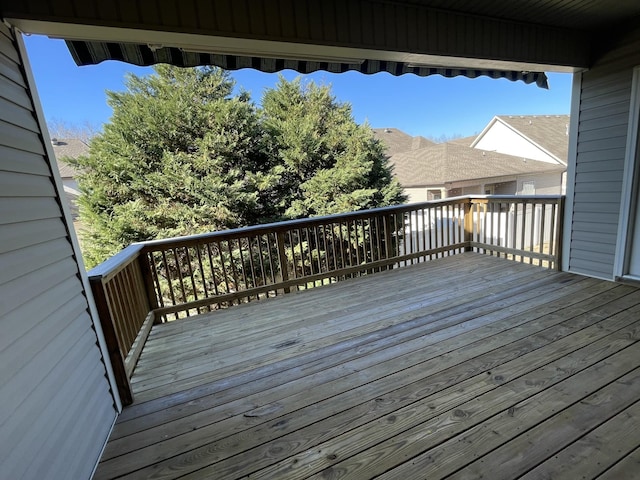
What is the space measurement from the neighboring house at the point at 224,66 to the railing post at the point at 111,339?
0.05m

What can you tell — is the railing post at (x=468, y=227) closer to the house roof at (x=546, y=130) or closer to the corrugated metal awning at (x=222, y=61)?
the corrugated metal awning at (x=222, y=61)

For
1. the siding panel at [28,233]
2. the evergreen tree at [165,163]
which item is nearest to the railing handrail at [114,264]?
the siding panel at [28,233]

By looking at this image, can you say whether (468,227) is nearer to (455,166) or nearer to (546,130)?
(455,166)

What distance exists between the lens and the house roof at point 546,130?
1338 centimetres

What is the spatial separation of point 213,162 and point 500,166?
10434 mm

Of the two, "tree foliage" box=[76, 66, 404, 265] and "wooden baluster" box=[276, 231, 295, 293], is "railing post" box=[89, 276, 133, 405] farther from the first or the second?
"tree foliage" box=[76, 66, 404, 265]

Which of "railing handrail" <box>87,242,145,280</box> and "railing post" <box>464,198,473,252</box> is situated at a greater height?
"railing handrail" <box>87,242,145,280</box>

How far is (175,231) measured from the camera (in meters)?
7.41

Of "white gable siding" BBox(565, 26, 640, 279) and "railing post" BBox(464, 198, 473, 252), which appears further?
"railing post" BBox(464, 198, 473, 252)

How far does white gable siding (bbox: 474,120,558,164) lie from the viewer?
44.5 ft

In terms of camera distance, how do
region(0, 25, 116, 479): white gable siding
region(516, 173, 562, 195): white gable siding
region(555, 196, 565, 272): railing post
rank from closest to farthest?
1. region(0, 25, 116, 479): white gable siding
2. region(555, 196, 565, 272): railing post
3. region(516, 173, 562, 195): white gable siding

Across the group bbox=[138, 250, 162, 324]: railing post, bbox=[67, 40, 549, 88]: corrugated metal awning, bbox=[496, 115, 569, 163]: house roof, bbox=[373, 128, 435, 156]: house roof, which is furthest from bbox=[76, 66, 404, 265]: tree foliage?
bbox=[496, 115, 569, 163]: house roof

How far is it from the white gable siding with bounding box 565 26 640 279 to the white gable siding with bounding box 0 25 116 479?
454cm

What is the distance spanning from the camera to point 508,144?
594 inches
